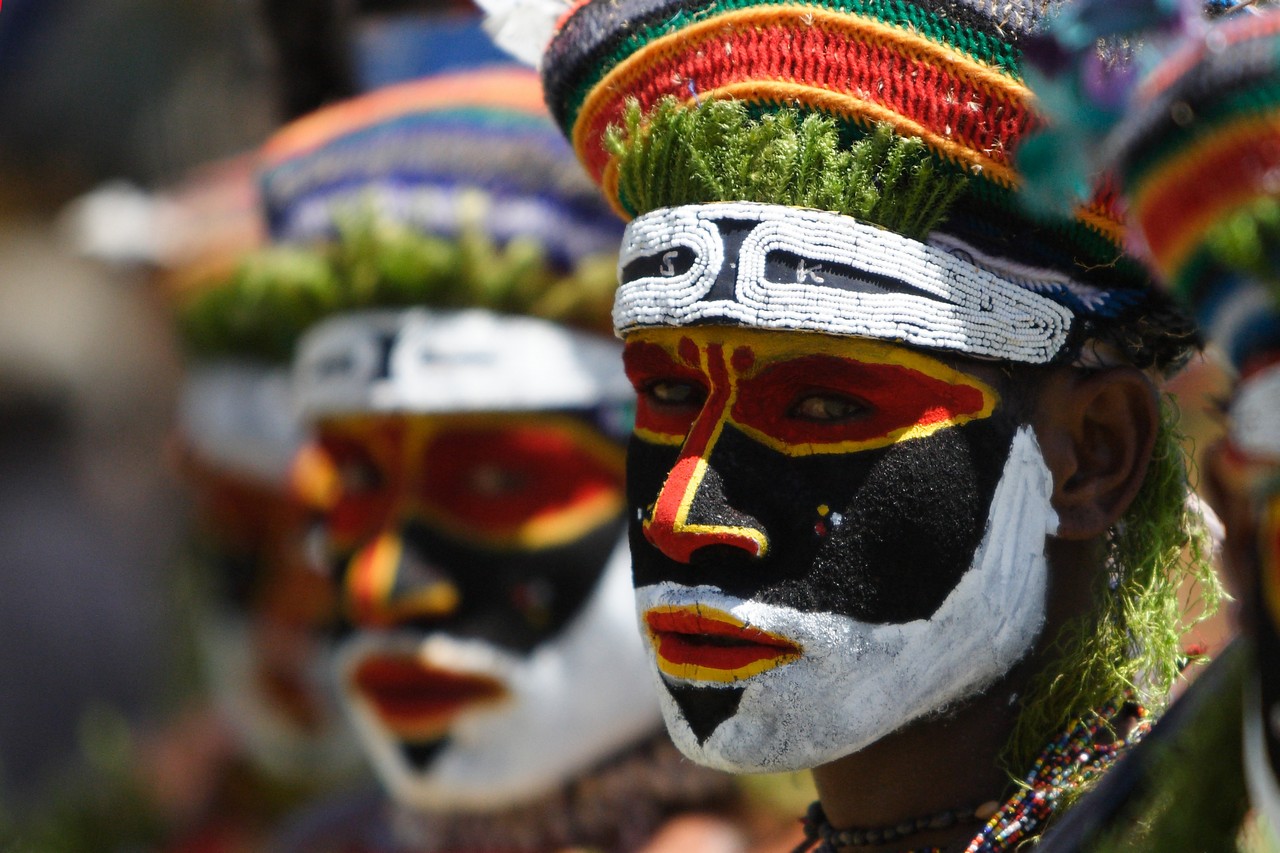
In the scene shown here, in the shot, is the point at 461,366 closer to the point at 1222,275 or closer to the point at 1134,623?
the point at 1134,623

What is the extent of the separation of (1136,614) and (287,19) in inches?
114

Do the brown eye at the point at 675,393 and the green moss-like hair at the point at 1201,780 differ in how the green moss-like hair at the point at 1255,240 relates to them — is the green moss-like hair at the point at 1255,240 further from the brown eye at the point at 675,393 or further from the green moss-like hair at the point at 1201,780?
the brown eye at the point at 675,393

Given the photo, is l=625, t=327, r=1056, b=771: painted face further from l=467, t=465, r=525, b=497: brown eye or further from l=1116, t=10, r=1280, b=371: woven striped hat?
l=467, t=465, r=525, b=497: brown eye

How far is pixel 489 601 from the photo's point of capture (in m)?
3.36

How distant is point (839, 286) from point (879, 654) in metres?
0.45

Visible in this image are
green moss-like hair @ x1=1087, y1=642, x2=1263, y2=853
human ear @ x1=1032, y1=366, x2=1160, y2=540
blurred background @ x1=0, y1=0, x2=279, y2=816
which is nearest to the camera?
green moss-like hair @ x1=1087, y1=642, x2=1263, y2=853

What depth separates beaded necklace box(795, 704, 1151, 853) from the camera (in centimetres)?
204

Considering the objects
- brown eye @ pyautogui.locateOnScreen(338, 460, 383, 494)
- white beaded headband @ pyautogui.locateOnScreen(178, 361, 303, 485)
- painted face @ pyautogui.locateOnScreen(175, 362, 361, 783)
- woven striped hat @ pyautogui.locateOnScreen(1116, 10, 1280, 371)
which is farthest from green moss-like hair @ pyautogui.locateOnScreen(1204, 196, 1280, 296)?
painted face @ pyautogui.locateOnScreen(175, 362, 361, 783)

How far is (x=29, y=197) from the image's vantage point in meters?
7.12

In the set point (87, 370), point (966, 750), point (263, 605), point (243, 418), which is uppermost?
point (966, 750)

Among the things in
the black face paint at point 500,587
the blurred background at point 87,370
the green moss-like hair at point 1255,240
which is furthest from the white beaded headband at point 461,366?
the green moss-like hair at point 1255,240

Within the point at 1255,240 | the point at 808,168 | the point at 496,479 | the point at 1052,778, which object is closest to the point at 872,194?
the point at 808,168

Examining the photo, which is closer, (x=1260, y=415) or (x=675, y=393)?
(x=1260, y=415)

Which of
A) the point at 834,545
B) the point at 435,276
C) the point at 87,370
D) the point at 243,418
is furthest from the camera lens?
the point at 87,370
